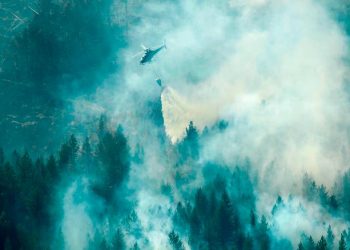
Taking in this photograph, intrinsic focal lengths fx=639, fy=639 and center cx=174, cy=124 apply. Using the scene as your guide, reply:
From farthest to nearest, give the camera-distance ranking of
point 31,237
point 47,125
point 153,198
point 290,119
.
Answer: point 290,119 < point 47,125 < point 153,198 < point 31,237

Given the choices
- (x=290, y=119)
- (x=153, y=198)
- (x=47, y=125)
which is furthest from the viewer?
(x=290, y=119)

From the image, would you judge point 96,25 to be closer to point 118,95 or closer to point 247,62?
point 118,95

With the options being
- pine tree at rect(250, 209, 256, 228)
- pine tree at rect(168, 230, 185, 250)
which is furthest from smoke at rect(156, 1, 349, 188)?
pine tree at rect(168, 230, 185, 250)

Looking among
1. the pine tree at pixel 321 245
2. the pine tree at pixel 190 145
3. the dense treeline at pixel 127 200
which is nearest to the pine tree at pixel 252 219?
the dense treeline at pixel 127 200

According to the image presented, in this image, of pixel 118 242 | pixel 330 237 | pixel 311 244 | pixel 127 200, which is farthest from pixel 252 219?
pixel 118 242

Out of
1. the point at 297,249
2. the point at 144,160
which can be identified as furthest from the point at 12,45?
the point at 297,249

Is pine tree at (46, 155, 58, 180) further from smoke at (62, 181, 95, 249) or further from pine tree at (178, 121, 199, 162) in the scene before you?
Result: pine tree at (178, 121, 199, 162)
